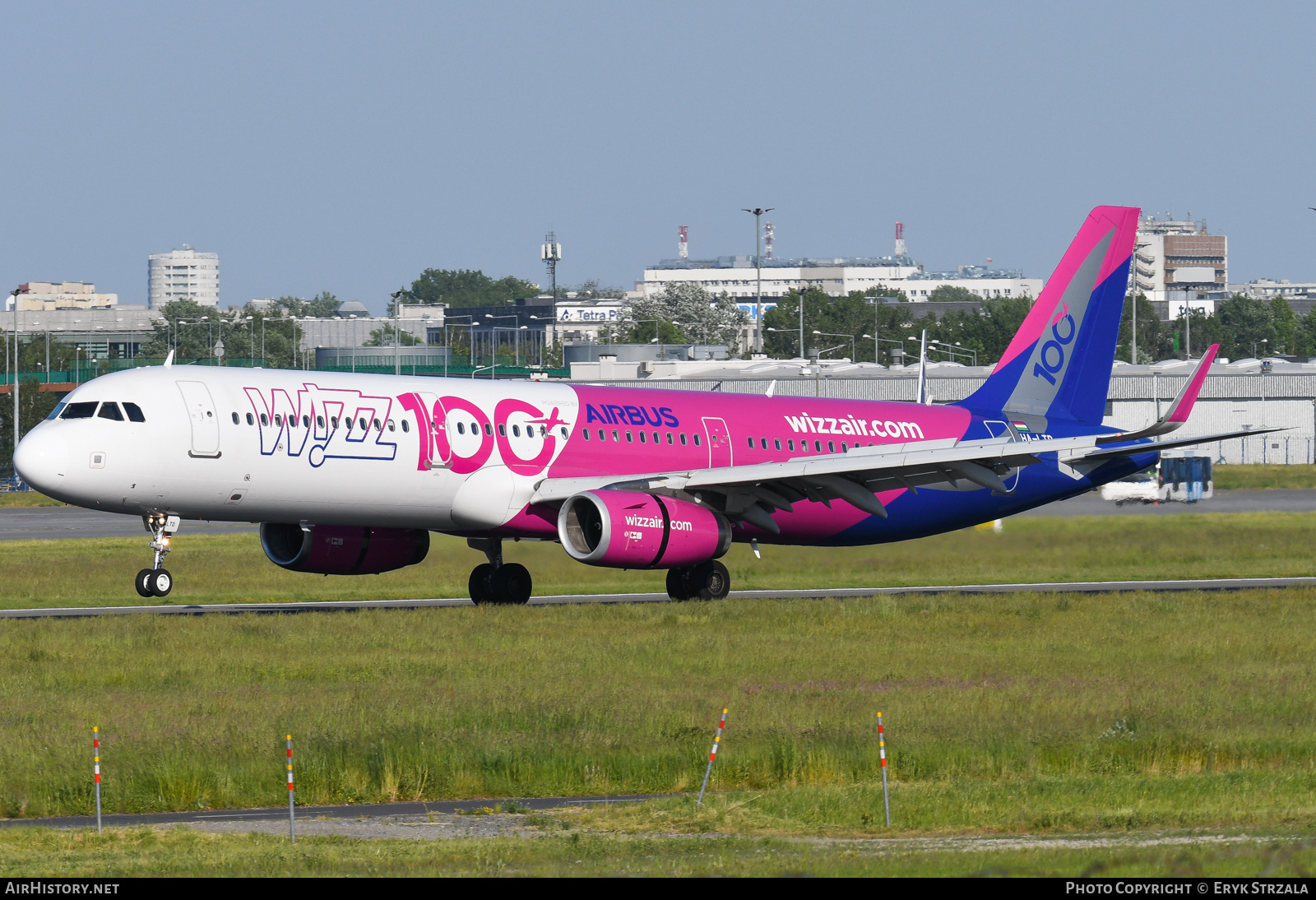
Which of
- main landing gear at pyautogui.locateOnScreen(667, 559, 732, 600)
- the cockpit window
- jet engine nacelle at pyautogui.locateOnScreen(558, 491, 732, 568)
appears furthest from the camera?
main landing gear at pyautogui.locateOnScreen(667, 559, 732, 600)

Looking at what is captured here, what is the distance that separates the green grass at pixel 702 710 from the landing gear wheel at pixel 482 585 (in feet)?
7.71

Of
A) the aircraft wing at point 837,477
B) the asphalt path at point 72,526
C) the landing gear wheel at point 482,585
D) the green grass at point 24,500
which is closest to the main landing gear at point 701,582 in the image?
the aircraft wing at point 837,477

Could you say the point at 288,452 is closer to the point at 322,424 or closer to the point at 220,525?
the point at 322,424

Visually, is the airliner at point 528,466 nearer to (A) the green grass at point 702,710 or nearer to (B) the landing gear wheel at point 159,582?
(B) the landing gear wheel at point 159,582

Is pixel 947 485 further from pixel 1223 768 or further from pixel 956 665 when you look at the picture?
pixel 1223 768

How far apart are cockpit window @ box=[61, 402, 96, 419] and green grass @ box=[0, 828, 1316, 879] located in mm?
17571

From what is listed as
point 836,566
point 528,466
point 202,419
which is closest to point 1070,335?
point 836,566

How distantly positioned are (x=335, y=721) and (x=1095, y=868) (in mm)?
11541

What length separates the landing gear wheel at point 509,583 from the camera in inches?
1486

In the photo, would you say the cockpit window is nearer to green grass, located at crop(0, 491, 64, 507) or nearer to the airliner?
the airliner

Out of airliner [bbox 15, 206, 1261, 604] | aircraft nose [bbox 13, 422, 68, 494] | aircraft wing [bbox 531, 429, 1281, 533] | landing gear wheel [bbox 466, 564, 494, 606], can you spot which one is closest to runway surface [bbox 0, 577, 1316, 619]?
landing gear wheel [bbox 466, 564, 494, 606]

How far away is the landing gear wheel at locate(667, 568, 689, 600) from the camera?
1503 inches

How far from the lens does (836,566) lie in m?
41.6
